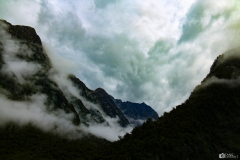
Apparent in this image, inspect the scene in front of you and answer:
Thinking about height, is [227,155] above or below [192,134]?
below

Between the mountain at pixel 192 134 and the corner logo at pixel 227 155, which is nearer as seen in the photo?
the corner logo at pixel 227 155

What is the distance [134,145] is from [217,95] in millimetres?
76060

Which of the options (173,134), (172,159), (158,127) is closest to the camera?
(172,159)

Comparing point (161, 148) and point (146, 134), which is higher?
point (146, 134)

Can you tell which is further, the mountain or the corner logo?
the mountain

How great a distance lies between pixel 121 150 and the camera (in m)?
169

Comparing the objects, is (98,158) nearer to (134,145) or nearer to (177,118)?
(134,145)

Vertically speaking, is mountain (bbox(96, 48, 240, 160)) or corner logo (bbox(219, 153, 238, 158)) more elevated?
mountain (bbox(96, 48, 240, 160))

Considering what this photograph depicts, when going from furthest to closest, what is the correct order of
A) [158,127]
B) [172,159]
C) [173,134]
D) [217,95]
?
[217,95] → [158,127] → [173,134] → [172,159]

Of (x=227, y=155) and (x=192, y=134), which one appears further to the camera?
(x=192, y=134)

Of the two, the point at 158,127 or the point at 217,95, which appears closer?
the point at 158,127

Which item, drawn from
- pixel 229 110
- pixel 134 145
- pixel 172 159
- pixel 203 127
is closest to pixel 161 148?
pixel 172 159

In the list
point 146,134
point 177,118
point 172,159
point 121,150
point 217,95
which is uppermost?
point 217,95

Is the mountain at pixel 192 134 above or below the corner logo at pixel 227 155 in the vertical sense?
above
